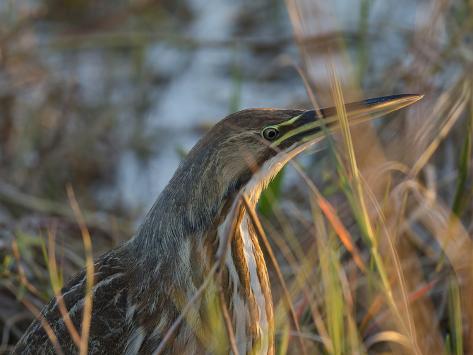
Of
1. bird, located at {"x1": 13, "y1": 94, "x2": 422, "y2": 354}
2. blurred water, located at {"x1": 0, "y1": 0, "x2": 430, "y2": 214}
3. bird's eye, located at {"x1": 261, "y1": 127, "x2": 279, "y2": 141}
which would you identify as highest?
blurred water, located at {"x1": 0, "y1": 0, "x2": 430, "y2": 214}

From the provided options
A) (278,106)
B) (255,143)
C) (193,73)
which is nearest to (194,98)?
(193,73)

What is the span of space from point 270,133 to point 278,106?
7.76ft

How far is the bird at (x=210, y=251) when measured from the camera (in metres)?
2.27

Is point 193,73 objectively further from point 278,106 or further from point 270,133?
point 270,133

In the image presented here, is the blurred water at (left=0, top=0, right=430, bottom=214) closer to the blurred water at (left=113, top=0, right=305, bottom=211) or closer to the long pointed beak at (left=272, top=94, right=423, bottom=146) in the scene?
the blurred water at (left=113, top=0, right=305, bottom=211)

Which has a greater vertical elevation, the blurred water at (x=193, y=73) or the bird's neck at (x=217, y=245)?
the blurred water at (x=193, y=73)

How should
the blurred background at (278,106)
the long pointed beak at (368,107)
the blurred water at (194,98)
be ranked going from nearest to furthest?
the long pointed beak at (368,107) < the blurred background at (278,106) < the blurred water at (194,98)

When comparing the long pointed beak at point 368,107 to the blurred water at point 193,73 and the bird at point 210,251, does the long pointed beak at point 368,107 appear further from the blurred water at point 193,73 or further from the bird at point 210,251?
the blurred water at point 193,73

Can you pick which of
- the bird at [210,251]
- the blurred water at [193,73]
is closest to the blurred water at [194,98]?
the blurred water at [193,73]

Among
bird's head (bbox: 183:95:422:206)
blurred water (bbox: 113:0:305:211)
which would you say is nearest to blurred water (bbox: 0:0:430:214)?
blurred water (bbox: 113:0:305:211)

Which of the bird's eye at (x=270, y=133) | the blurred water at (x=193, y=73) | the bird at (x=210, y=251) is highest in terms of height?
the blurred water at (x=193, y=73)

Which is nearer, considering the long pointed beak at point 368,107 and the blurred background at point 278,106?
the long pointed beak at point 368,107

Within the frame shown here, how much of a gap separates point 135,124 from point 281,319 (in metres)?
2.16

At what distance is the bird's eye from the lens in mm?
2275
